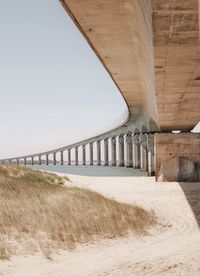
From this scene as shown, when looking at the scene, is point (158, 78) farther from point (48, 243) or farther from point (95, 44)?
point (48, 243)

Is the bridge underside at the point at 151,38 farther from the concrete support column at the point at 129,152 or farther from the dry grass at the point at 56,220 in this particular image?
the concrete support column at the point at 129,152

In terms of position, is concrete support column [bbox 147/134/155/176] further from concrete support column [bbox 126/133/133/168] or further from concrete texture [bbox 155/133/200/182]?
concrete support column [bbox 126/133/133/168]

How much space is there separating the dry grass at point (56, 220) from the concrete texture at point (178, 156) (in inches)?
475

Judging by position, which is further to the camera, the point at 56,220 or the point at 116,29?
the point at 56,220

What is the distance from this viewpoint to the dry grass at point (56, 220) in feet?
34.5

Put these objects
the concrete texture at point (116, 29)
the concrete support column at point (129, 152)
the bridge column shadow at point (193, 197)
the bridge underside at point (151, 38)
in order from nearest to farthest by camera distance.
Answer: the bridge underside at point (151, 38) < the concrete texture at point (116, 29) < the bridge column shadow at point (193, 197) < the concrete support column at point (129, 152)

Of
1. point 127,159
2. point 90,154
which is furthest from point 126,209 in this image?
point 90,154

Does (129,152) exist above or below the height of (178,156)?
above

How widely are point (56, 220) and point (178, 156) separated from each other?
58.5ft

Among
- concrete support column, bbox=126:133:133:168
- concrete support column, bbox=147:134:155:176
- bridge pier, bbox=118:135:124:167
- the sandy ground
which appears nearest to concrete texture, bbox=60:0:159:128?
the sandy ground

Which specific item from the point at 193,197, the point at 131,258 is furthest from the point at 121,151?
the point at 131,258

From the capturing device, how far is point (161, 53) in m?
9.41

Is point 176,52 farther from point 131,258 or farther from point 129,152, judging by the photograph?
point 129,152

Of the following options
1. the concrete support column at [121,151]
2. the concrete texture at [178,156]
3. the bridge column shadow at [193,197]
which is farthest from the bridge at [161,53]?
the concrete support column at [121,151]
